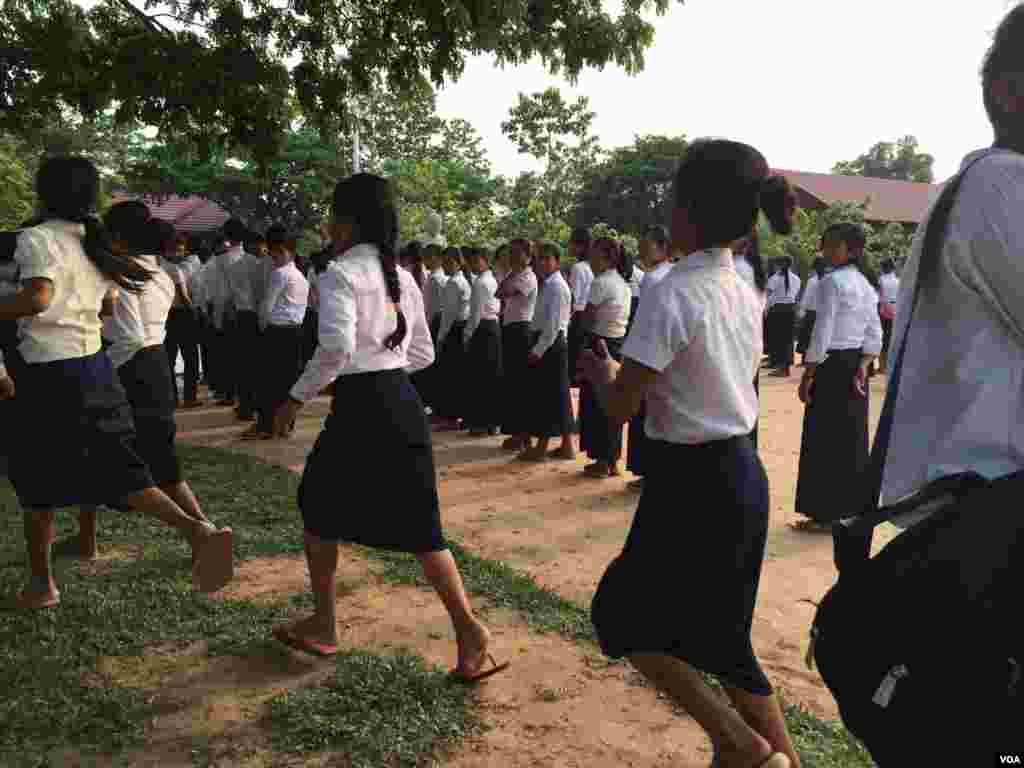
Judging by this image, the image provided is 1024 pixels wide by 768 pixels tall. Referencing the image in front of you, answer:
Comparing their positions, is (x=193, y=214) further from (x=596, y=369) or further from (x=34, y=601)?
(x=596, y=369)

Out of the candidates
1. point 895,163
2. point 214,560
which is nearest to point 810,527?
point 214,560

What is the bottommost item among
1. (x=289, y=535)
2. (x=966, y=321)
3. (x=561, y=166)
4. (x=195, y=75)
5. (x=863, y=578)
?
(x=289, y=535)

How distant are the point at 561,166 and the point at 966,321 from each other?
39541 mm

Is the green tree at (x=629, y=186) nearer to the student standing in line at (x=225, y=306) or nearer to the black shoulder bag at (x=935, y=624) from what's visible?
the student standing in line at (x=225, y=306)

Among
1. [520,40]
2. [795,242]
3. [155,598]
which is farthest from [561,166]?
[155,598]

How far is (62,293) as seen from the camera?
11.2 feet

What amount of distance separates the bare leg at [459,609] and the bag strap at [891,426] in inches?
70.5

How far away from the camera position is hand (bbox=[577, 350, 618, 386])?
2197 millimetres

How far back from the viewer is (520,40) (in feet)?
20.3

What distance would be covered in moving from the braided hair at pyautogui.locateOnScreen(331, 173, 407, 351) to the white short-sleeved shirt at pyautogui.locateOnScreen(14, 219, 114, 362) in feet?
3.99

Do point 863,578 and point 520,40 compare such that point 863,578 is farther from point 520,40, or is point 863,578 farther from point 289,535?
point 520,40

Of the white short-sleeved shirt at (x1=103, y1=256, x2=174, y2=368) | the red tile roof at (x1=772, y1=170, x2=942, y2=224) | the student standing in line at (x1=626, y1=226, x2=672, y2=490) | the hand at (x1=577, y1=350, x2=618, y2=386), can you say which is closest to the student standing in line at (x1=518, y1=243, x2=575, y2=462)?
the student standing in line at (x1=626, y1=226, x2=672, y2=490)

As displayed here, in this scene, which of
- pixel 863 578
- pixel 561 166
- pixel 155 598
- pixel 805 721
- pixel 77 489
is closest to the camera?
pixel 863 578

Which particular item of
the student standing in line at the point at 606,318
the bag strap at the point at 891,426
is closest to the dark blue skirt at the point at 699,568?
the bag strap at the point at 891,426
